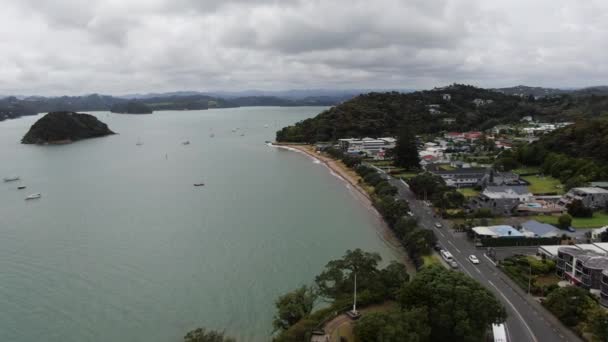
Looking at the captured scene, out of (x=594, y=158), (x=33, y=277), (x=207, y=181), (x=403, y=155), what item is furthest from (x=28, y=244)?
(x=594, y=158)

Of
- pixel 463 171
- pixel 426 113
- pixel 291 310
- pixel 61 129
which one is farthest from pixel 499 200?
pixel 61 129

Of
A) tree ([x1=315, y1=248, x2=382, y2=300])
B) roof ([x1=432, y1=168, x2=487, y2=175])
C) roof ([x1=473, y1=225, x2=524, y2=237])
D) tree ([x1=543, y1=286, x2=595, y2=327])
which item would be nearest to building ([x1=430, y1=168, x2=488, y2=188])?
roof ([x1=432, y1=168, x2=487, y2=175])

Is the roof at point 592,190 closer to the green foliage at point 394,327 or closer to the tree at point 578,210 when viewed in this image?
the tree at point 578,210

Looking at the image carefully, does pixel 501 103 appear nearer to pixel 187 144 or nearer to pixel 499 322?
pixel 187 144

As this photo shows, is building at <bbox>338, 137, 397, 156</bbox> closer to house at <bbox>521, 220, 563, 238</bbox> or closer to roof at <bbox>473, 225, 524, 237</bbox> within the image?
house at <bbox>521, 220, 563, 238</bbox>

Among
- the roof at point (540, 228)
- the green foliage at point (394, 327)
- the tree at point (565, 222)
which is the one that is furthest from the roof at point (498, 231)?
the green foliage at point (394, 327)
